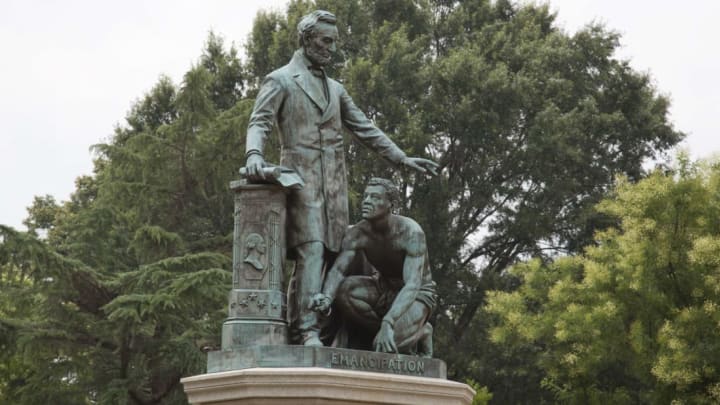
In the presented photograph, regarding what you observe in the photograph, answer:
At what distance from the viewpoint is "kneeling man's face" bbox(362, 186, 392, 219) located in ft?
32.1

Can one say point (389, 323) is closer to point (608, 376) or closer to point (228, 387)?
point (228, 387)

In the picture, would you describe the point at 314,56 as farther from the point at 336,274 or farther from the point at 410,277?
the point at 410,277

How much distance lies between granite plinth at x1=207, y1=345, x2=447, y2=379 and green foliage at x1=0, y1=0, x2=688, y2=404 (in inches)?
561

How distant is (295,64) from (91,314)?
635 inches

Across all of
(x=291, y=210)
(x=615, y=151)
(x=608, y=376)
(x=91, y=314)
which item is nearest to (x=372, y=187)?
(x=291, y=210)

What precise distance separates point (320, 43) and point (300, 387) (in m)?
3.01

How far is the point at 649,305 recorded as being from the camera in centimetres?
2402

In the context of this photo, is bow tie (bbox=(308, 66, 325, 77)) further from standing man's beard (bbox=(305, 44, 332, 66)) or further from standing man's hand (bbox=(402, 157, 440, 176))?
standing man's hand (bbox=(402, 157, 440, 176))

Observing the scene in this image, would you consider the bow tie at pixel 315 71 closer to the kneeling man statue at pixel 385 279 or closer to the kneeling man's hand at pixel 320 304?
the kneeling man statue at pixel 385 279

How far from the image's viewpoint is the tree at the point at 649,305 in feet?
74.6

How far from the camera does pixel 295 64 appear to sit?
33.1ft

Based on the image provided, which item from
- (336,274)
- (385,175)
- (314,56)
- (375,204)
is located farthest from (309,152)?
(385,175)

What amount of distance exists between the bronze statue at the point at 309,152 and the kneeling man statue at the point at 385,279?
0.52 feet

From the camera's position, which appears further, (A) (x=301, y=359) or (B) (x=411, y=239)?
(B) (x=411, y=239)
